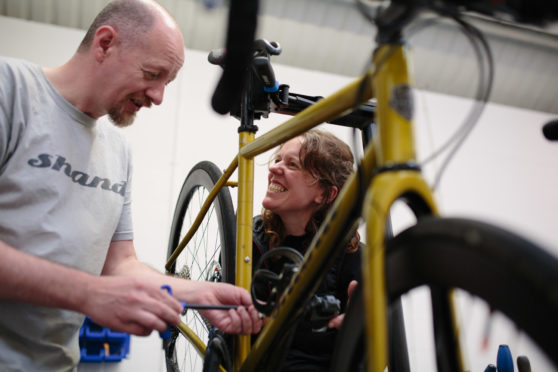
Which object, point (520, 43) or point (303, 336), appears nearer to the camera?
point (303, 336)

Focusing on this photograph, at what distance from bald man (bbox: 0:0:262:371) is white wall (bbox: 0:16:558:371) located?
30.9 inches

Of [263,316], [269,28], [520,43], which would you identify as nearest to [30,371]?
[263,316]

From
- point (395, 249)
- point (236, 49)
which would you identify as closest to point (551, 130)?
point (395, 249)

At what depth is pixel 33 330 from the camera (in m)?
0.78

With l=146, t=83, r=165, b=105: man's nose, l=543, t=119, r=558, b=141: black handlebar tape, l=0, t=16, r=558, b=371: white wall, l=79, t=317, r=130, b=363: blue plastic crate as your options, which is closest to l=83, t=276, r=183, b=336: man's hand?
l=146, t=83, r=165, b=105: man's nose

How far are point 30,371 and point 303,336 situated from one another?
0.58m

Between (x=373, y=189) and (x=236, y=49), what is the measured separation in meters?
0.19

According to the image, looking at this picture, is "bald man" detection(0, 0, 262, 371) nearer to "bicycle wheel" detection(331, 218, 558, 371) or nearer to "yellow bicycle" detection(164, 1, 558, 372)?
"yellow bicycle" detection(164, 1, 558, 372)

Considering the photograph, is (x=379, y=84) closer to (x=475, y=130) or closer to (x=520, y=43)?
(x=475, y=130)

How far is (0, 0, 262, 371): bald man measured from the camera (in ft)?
2.47

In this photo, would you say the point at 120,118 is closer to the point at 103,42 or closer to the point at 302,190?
the point at 103,42

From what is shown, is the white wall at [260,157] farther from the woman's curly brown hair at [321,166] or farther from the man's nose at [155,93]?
the man's nose at [155,93]

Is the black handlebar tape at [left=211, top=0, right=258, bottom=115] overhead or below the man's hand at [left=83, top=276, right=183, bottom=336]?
overhead

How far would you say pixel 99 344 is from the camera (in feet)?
5.53
